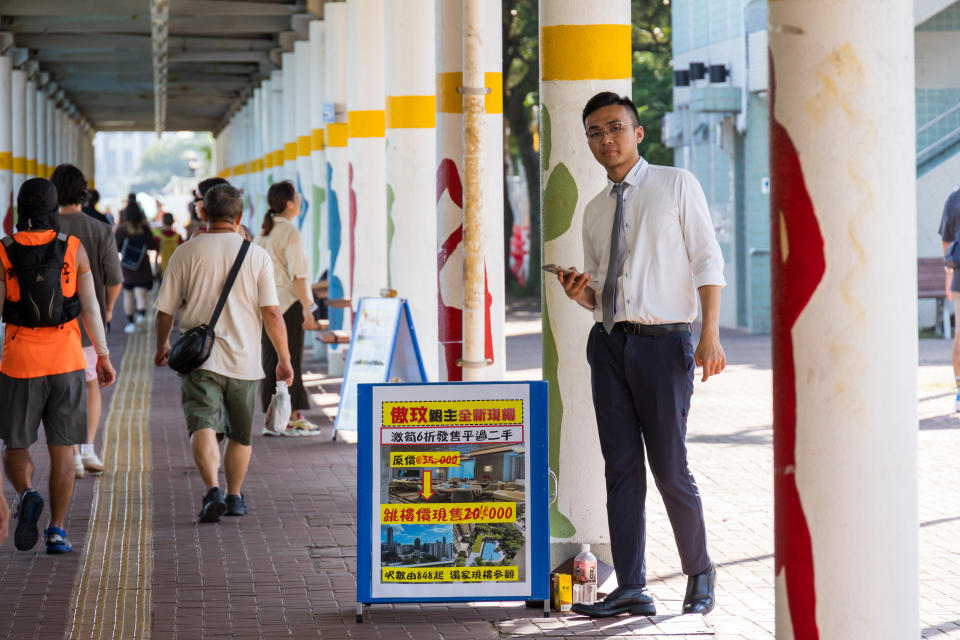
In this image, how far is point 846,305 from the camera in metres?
3.77

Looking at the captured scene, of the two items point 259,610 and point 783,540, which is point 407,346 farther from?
point 783,540

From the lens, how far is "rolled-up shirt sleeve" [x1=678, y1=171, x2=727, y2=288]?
5.74 meters

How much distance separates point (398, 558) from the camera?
20.2ft

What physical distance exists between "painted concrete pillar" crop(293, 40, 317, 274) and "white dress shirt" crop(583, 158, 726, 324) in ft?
48.8

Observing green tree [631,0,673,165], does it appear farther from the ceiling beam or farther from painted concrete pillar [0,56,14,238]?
painted concrete pillar [0,56,14,238]

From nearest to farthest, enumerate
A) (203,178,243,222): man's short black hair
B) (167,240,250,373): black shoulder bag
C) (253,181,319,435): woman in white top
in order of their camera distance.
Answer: (167,240,250,373): black shoulder bag → (203,178,243,222): man's short black hair → (253,181,319,435): woman in white top

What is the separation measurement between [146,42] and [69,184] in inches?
782

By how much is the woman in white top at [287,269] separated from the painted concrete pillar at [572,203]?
15.8 feet

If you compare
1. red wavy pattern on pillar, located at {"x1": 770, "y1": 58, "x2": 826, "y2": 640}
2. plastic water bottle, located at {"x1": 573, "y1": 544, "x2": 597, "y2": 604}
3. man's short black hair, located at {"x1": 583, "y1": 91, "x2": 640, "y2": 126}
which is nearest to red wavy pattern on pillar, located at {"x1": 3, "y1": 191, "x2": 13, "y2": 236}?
plastic water bottle, located at {"x1": 573, "y1": 544, "x2": 597, "y2": 604}

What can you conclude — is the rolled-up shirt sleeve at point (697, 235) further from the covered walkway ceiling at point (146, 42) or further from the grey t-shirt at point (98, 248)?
the covered walkway ceiling at point (146, 42)

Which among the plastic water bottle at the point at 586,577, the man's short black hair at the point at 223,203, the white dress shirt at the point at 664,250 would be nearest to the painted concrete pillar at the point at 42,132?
the man's short black hair at the point at 223,203

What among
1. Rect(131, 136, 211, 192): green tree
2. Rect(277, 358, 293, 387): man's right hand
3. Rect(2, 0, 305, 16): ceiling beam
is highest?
Rect(131, 136, 211, 192): green tree

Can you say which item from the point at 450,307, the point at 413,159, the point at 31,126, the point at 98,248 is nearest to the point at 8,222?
the point at 31,126

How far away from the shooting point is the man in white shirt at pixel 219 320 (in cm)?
826
